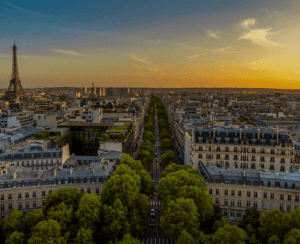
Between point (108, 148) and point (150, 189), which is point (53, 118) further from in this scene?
point (150, 189)

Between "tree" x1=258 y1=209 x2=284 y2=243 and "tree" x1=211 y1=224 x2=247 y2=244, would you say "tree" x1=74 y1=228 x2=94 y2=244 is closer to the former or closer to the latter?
"tree" x1=211 y1=224 x2=247 y2=244

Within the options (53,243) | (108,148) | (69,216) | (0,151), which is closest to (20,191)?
(69,216)

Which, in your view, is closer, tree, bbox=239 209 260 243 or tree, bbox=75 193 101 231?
tree, bbox=239 209 260 243

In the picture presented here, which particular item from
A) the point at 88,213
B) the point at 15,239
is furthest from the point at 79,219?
the point at 15,239

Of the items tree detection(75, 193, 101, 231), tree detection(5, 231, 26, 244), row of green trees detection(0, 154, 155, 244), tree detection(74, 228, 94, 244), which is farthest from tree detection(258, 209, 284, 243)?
tree detection(5, 231, 26, 244)

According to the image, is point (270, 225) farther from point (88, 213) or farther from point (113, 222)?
point (88, 213)

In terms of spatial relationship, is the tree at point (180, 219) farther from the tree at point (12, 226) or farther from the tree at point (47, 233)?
the tree at point (12, 226)

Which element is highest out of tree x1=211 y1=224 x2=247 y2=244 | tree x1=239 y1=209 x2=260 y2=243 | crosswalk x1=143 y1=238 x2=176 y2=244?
tree x1=211 y1=224 x2=247 y2=244
